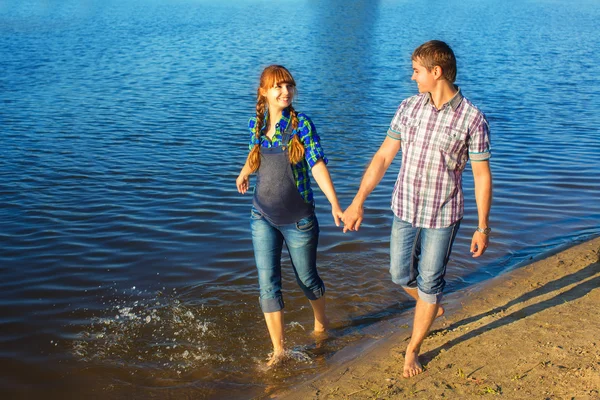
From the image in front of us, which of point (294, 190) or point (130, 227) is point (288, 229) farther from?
point (130, 227)

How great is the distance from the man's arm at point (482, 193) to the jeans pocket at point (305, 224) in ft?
3.39

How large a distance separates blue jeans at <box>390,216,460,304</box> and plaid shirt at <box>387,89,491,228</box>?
75 mm

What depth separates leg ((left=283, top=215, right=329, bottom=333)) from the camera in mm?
4387

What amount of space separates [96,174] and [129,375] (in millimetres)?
5569

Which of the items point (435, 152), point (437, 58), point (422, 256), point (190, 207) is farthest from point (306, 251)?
point (190, 207)

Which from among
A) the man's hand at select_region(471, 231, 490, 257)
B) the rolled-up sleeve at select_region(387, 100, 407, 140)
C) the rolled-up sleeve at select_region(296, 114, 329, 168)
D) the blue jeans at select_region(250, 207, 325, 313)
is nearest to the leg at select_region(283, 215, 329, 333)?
the blue jeans at select_region(250, 207, 325, 313)

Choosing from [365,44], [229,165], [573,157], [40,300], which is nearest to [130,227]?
[40,300]

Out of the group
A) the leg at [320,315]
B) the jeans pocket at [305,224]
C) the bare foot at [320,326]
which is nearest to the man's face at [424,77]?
the jeans pocket at [305,224]

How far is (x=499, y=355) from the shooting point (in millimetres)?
4379

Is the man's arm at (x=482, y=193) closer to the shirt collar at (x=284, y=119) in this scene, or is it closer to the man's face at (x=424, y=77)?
the man's face at (x=424, y=77)

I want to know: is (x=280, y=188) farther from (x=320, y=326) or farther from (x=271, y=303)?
(x=320, y=326)

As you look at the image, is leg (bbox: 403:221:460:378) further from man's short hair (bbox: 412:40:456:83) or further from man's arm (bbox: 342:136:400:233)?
man's short hair (bbox: 412:40:456:83)

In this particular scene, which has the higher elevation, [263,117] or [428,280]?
[263,117]

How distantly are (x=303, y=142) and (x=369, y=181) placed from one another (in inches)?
18.7
